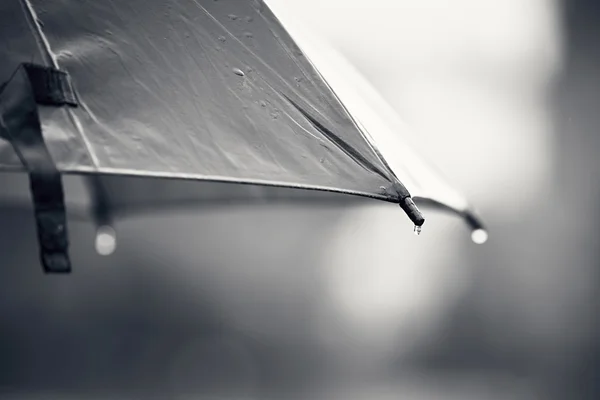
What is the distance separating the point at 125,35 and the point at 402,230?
878 centimetres

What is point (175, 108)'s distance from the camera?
1.14 meters

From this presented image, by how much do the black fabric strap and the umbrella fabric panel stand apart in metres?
0.02

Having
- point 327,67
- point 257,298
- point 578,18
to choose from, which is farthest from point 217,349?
point 327,67

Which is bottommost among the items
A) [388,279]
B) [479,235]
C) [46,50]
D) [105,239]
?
[388,279]

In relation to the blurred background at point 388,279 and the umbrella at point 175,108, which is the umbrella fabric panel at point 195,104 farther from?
the blurred background at point 388,279

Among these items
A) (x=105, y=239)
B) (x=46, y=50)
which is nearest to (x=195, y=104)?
(x=46, y=50)

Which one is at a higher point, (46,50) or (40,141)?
(46,50)

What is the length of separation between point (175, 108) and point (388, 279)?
9004 millimetres

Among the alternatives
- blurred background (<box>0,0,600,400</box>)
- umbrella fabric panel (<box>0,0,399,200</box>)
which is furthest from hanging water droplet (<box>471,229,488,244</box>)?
blurred background (<box>0,0,600,400</box>)

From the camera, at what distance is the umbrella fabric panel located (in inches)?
41.4

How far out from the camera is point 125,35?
1.22 meters

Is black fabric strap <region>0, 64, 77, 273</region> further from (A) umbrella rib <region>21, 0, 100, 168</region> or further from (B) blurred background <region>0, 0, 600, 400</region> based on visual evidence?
(B) blurred background <region>0, 0, 600, 400</region>

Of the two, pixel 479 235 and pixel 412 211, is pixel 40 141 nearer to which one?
pixel 412 211

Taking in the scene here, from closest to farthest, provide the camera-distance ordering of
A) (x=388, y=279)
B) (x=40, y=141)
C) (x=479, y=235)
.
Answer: (x=40, y=141) < (x=479, y=235) < (x=388, y=279)
